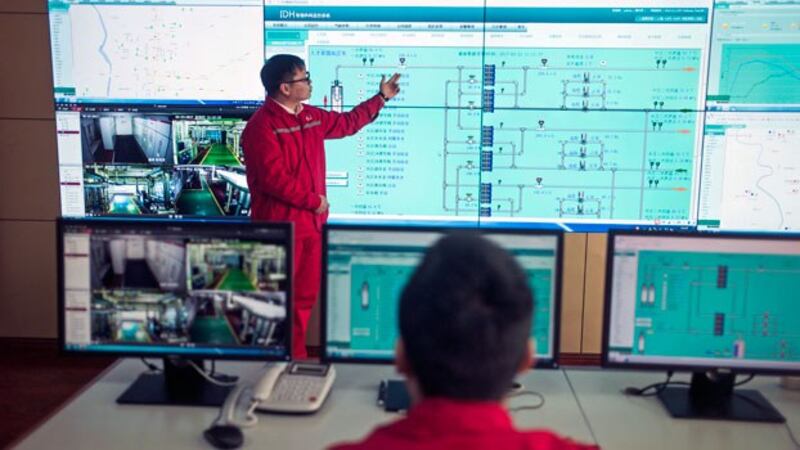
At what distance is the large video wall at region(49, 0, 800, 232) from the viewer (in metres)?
3.67

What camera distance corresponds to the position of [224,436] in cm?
158

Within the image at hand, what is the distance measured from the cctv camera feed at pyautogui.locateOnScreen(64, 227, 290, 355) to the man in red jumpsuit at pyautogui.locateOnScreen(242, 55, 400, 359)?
5.32ft

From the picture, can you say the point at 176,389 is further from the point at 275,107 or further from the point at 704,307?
the point at 275,107

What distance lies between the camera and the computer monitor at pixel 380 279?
1778 mm

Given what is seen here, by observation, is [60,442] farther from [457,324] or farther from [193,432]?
[457,324]

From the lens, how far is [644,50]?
3.67m

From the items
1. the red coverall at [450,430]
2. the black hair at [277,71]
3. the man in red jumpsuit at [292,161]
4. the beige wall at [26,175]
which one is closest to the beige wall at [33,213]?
the beige wall at [26,175]

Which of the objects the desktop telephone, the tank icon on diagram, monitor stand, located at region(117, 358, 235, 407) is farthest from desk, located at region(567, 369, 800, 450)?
the tank icon on diagram

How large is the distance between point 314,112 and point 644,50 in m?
1.75

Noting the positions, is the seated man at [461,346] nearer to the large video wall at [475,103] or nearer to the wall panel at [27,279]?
the large video wall at [475,103]

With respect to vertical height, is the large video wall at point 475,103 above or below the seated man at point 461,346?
above

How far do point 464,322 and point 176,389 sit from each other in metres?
1.24

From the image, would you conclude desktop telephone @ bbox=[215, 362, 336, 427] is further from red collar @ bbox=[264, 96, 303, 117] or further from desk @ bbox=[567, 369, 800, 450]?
red collar @ bbox=[264, 96, 303, 117]

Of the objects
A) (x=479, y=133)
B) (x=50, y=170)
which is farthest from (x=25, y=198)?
(x=479, y=133)
